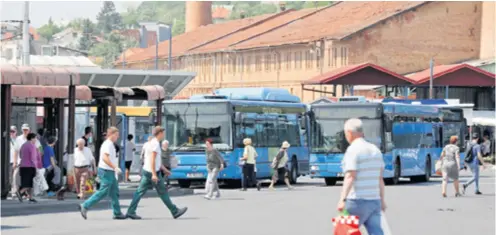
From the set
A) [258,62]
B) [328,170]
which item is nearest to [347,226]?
[328,170]

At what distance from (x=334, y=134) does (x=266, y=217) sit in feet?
54.8

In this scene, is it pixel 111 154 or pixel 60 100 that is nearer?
pixel 111 154

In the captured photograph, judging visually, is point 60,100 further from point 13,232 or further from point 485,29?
point 485,29

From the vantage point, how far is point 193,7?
155500 mm

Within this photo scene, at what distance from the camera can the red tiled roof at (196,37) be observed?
127 metres

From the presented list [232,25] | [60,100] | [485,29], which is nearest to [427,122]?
[60,100]

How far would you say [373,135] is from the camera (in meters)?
41.3

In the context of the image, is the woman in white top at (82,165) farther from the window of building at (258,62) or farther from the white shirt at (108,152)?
the window of building at (258,62)

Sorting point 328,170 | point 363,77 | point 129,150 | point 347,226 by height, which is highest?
point 363,77

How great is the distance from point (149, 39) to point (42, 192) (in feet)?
556

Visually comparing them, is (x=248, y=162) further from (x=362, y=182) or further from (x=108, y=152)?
(x=362, y=182)

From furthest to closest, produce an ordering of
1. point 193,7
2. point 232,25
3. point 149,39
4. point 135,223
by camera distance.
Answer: point 149,39 → point 193,7 → point 232,25 → point 135,223

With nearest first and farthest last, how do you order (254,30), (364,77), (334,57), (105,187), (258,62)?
(105,187)
(364,77)
(334,57)
(258,62)
(254,30)

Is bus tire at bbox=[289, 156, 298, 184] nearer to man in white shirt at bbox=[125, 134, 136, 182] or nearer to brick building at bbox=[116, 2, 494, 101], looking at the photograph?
man in white shirt at bbox=[125, 134, 136, 182]
